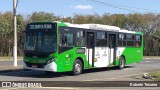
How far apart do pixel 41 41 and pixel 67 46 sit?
4.78 ft

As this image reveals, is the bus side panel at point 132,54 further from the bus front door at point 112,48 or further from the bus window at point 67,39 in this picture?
the bus window at point 67,39

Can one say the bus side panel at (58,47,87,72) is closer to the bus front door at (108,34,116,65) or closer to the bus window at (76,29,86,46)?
the bus window at (76,29,86,46)

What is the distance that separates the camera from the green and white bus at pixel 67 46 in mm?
20359

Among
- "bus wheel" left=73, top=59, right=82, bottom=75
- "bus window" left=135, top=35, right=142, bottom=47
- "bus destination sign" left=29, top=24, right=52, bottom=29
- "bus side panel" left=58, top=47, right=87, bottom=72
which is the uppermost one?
"bus destination sign" left=29, top=24, right=52, bottom=29

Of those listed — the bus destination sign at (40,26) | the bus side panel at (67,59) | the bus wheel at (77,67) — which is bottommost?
the bus wheel at (77,67)

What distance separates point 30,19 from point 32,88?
1713 inches

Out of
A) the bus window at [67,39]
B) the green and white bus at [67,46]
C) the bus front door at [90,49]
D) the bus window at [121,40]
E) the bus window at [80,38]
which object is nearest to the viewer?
the green and white bus at [67,46]

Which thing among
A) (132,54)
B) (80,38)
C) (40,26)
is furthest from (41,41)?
(132,54)

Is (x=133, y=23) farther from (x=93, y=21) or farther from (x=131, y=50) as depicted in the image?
(x=131, y=50)

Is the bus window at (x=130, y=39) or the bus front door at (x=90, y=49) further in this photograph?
the bus window at (x=130, y=39)

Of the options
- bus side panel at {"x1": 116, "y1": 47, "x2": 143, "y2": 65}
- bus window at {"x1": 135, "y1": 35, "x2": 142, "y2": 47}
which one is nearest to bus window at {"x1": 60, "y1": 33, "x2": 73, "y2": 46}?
bus side panel at {"x1": 116, "y1": 47, "x2": 143, "y2": 65}

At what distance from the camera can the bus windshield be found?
2037cm

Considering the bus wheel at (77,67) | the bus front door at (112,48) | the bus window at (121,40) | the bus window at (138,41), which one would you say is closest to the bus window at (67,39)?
the bus wheel at (77,67)

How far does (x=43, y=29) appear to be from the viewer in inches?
818
